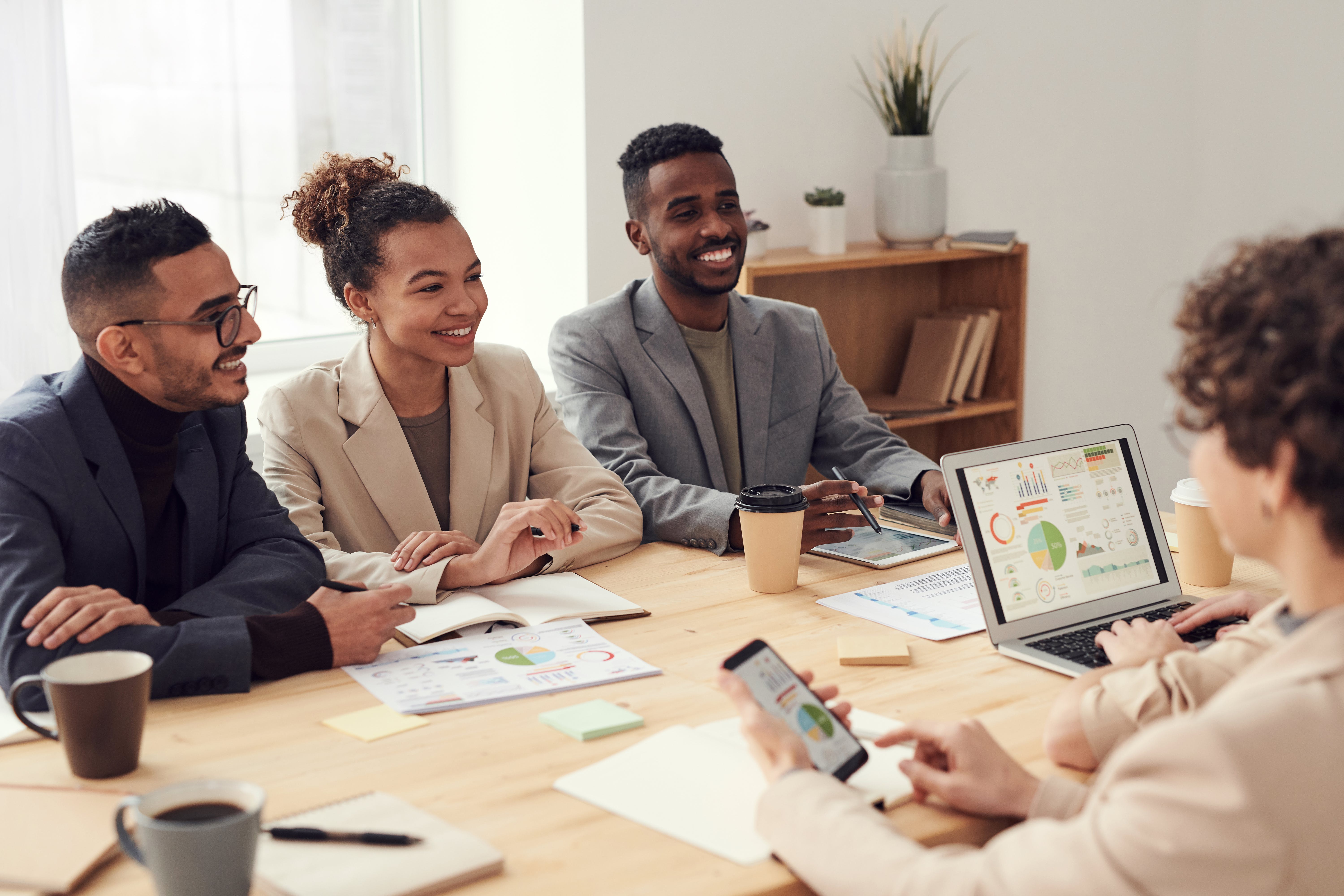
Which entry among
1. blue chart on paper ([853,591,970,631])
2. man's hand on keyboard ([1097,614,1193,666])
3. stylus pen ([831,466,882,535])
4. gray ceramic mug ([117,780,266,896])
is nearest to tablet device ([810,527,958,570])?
stylus pen ([831,466,882,535])

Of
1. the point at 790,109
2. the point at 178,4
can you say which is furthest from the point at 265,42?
the point at 790,109

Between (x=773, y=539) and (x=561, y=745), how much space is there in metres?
0.60

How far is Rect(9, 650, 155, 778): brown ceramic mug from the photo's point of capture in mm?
1174

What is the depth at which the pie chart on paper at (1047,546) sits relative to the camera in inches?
62.6

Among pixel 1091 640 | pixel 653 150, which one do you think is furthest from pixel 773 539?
pixel 653 150

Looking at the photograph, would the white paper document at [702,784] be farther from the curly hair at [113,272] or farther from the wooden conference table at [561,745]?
the curly hair at [113,272]

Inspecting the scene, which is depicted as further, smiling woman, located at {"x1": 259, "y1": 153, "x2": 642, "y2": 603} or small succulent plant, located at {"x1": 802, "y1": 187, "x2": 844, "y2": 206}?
small succulent plant, located at {"x1": 802, "y1": 187, "x2": 844, "y2": 206}

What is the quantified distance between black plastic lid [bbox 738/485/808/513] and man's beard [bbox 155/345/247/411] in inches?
30.1

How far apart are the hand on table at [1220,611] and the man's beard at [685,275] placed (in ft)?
4.43

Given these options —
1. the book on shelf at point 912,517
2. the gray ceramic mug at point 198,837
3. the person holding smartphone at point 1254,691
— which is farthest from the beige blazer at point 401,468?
the person holding smartphone at point 1254,691

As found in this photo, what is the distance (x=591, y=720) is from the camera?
1.31 metres

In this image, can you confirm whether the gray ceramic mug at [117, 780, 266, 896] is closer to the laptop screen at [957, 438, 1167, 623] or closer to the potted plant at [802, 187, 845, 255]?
the laptop screen at [957, 438, 1167, 623]

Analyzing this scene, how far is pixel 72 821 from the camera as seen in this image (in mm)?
1096

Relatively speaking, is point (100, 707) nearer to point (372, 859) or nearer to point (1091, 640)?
point (372, 859)
